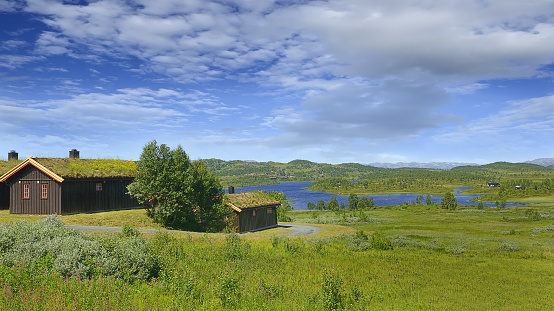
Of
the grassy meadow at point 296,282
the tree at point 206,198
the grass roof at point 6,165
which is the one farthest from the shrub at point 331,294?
the grass roof at point 6,165

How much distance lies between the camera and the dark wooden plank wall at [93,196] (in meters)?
35.5

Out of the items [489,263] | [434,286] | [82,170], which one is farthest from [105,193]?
[489,263]

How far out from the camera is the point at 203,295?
35.0 feet

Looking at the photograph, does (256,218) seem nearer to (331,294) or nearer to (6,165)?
(6,165)

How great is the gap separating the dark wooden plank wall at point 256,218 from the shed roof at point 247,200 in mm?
678

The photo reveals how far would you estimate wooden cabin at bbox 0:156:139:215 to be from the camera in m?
34.9

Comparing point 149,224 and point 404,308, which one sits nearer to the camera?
point 404,308

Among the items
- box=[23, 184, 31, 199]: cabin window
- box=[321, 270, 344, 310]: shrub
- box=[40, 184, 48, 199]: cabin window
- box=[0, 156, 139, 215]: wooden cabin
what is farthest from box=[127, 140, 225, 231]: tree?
box=[321, 270, 344, 310]: shrub

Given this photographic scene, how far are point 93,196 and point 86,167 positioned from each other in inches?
138

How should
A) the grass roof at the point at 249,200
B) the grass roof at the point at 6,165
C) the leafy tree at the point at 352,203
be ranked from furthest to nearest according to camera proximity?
the leafy tree at the point at 352,203 < the grass roof at the point at 249,200 < the grass roof at the point at 6,165

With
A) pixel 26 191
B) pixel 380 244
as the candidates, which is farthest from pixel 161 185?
pixel 380 244

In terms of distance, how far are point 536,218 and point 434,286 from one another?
7631 centimetres

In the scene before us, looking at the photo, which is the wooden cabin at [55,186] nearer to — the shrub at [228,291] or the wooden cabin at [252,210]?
the wooden cabin at [252,210]

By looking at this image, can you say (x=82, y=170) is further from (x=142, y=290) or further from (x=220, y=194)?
(x=142, y=290)
